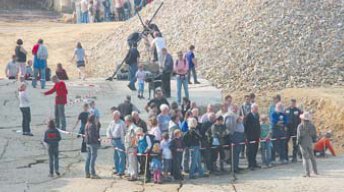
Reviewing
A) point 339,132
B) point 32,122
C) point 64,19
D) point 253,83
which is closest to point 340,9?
A: point 253,83

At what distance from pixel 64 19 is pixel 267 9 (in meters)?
19.4

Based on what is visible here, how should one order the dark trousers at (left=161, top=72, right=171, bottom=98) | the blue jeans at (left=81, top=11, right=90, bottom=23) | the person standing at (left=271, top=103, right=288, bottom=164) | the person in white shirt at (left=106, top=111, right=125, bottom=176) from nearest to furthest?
the person in white shirt at (left=106, top=111, right=125, bottom=176), the person standing at (left=271, top=103, right=288, bottom=164), the dark trousers at (left=161, top=72, right=171, bottom=98), the blue jeans at (left=81, top=11, right=90, bottom=23)

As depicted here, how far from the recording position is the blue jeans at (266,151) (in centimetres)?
2364

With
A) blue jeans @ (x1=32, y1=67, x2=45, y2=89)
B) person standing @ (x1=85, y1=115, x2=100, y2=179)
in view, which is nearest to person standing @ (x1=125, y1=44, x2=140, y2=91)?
blue jeans @ (x1=32, y1=67, x2=45, y2=89)

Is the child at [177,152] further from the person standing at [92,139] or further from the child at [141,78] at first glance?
the child at [141,78]

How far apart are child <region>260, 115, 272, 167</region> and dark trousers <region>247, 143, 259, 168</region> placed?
1.18 ft

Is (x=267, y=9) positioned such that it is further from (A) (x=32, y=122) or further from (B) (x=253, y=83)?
(A) (x=32, y=122)

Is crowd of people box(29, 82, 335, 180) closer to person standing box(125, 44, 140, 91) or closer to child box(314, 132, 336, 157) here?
child box(314, 132, 336, 157)

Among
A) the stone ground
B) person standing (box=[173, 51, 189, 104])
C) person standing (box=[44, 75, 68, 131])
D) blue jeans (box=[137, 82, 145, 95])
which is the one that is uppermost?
person standing (box=[173, 51, 189, 104])

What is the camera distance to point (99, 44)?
40.8 m

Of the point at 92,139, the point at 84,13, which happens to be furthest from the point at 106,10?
the point at 92,139

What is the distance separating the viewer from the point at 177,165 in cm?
2186

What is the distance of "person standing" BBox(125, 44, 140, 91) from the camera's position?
29.8 m

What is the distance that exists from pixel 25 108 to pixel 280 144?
267 inches
